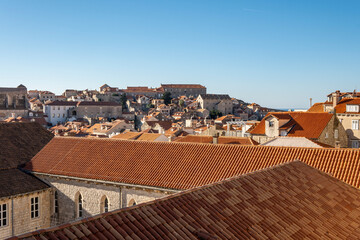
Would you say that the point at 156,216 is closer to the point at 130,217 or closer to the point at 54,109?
the point at 130,217

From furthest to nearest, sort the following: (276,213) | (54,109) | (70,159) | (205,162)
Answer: (54,109)
(70,159)
(205,162)
(276,213)

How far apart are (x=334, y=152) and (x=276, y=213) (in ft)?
29.7

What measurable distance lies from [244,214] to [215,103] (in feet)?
446

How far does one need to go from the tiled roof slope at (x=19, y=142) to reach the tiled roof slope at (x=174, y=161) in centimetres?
120

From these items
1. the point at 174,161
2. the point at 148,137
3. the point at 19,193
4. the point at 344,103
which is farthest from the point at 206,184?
the point at 344,103

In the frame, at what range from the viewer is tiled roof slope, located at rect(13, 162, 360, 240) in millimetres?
7523

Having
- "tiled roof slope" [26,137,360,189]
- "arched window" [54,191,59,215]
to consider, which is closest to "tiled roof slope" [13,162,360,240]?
"tiled roof slope" [26,137,360,189]

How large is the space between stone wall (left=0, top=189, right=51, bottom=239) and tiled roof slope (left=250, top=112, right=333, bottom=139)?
24.7 m

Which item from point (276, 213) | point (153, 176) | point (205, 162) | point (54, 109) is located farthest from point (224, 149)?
point (54, 109)

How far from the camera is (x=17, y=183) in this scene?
831 inches

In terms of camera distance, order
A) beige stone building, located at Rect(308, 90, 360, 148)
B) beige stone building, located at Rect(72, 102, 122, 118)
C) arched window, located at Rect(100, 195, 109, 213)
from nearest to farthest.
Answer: arched window, located at Rect(100, 195, 109, 213) < beige stone building, located at Rect(308, 90, 360, 148) < beige stone building, located at Rect(72, 102, 122, 118)

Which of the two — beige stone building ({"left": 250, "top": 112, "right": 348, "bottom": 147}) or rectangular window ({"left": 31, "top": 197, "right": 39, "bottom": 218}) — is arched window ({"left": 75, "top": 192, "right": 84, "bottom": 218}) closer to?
rectangular window ({"left": 31, "top": 197, "right": 39, "bottom": 218})

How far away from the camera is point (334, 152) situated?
17.9 meters

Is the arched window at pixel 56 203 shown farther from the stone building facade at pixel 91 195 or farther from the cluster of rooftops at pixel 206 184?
the cluster of rooftops at pixel 206 184
